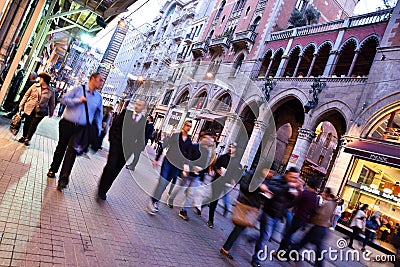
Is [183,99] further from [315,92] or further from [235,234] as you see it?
[235,234]

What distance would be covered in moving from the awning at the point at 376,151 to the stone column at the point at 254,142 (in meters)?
7.57

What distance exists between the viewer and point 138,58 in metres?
53.6

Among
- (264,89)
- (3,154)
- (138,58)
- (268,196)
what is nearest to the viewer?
(268,196)

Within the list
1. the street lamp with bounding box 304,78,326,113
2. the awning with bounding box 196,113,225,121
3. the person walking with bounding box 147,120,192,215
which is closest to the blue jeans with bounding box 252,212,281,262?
the person walking with bounding box 147,120,192,215

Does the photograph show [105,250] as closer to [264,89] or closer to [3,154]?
[3,154]

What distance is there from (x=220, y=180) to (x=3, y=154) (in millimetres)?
4506

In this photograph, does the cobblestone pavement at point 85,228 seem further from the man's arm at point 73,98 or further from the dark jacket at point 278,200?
the man's arm at point 73,98

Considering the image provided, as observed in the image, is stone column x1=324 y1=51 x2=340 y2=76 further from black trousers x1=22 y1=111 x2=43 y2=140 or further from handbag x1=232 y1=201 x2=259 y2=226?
black trousers x1=22 y1=111 x2=43 y2=140

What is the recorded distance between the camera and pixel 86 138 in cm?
452

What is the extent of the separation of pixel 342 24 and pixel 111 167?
58.4 feet

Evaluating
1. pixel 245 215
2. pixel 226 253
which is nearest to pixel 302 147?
pixel 245 215

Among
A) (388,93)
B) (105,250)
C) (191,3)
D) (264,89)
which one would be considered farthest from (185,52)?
(105,250)

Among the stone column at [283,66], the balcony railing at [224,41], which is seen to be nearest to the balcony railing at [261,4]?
the balcony railing at [224,41]

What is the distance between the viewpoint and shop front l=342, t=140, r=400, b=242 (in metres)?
12.1
